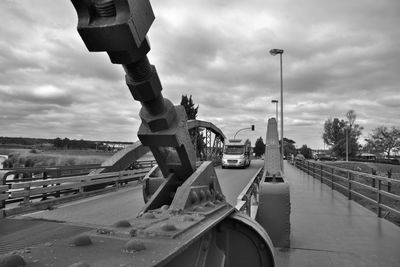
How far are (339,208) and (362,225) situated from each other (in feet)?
6.66

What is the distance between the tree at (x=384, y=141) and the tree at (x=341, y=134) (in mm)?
3385

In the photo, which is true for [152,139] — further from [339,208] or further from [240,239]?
[339,208]

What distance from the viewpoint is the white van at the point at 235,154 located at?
32.3m

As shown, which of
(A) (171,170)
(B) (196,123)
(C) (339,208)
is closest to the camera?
(A) (171,170)

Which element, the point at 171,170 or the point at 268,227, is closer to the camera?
the point at 171,170

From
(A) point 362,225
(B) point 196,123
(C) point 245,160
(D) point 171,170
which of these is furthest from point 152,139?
(C) point 245,160

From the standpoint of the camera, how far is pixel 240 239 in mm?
3422

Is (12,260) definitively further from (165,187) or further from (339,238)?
(339,238)

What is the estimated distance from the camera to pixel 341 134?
8519cm

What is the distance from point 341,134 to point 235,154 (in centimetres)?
6095

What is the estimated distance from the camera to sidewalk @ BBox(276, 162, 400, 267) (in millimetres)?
5059

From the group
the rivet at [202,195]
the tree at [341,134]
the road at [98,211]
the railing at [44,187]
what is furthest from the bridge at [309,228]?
the tree at [341,134]

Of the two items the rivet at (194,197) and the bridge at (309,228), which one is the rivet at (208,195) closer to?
the rivet at (194,197)

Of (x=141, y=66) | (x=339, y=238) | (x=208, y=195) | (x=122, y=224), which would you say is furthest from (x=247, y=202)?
(x=122, y=224)
